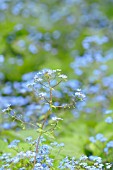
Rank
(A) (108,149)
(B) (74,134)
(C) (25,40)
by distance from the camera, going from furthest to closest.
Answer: (C) (25,40)
(B) (74,134)
(A) (108,149)

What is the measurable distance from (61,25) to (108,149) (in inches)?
145

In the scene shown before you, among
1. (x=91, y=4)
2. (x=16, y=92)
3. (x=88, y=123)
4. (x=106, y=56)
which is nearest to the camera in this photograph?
(x=88, y=123)

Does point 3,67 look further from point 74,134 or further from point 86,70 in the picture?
point 74,134

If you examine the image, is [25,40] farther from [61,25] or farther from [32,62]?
[61,25]

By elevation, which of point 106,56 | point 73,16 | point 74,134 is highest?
point 73,16

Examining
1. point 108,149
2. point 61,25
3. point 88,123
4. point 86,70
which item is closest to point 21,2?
point 61,25

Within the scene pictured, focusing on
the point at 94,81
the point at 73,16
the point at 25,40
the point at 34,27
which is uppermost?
the point at 73,16

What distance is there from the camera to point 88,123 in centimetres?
411

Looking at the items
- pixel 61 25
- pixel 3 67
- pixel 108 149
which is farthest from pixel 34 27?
pixel 108 149

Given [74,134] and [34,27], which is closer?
[74,134]

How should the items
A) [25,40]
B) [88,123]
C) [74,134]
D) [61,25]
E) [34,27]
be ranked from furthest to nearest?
[61,25] < [34,27] < [25,40] < [88,123] < [74,134]

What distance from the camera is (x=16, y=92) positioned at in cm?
461

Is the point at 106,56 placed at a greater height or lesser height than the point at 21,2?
lesser

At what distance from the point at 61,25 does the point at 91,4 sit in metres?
0.85
